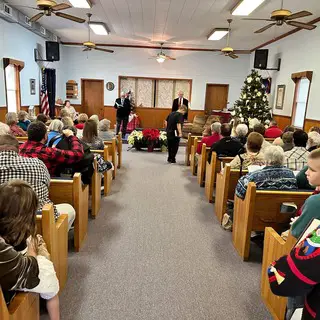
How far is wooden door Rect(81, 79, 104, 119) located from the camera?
1262 cm

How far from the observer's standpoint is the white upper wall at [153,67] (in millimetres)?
12250

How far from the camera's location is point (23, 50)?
832 cm

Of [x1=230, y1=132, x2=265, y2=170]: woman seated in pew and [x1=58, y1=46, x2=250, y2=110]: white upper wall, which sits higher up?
[x1=58, y1=46, x2=250, y2=110]: white upper wall

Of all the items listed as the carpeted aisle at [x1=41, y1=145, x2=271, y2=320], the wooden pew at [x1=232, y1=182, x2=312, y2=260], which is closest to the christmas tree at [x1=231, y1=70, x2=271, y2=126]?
the carpeted aisle at [x1=41, y1=145, x2=271, y2=320]

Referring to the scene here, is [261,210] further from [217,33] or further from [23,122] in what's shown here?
[217,33]

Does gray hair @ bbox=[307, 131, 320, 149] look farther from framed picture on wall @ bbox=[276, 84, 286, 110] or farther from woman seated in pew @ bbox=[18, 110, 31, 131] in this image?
framed picture on wall @ bbox=[276, 84, 286, 110]

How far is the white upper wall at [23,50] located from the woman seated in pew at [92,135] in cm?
395

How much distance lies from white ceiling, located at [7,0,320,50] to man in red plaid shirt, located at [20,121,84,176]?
14.2 ft

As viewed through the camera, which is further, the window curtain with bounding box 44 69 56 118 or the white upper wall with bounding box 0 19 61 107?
the window curtain with bounding box 44 69 56 118

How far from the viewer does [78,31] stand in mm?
9648

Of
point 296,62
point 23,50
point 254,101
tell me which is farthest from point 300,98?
point 23,50

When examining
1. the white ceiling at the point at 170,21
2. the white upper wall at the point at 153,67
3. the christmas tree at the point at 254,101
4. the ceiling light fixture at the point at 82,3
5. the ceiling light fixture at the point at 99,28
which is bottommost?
the christmas tree at the point at 254,101

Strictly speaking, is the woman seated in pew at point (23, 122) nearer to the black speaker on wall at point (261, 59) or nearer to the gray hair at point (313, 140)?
the gray hair at point (313, 140)

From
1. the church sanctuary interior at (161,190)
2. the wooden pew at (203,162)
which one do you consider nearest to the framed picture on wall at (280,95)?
the church sanctuary interior at (161,190)
